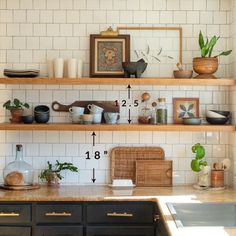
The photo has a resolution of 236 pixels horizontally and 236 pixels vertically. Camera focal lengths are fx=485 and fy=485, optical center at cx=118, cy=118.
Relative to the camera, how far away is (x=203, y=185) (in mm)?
4141

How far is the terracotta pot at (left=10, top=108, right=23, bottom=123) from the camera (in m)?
4.20

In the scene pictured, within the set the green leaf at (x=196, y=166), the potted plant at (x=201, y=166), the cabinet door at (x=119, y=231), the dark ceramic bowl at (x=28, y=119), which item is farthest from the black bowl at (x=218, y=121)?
the dark ceramic bowl at (x=28, y=119)

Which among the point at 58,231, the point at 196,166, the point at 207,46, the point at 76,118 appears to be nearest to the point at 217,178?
the point at 196,166

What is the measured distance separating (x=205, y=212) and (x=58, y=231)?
1.12 meters

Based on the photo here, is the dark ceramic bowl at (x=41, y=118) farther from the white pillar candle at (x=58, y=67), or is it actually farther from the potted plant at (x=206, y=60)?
the potted plant at (x=206, y=60)

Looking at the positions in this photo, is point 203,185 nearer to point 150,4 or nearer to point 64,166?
point 64,166

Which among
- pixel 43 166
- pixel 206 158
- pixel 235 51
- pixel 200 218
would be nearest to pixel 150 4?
pixel 235 51

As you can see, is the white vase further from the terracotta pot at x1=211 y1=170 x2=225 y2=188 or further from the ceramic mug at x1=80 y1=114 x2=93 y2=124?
the ceramic mug at x1=80 y1=114 x2=93 y2=124

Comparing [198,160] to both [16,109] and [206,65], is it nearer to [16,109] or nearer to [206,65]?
[206,65]

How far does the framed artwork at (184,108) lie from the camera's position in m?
4.34

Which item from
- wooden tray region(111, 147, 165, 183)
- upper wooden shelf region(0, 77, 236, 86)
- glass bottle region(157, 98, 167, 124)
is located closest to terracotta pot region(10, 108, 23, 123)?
upper wooden shelf region(0, 77, 236, 86)

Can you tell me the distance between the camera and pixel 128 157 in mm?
4289

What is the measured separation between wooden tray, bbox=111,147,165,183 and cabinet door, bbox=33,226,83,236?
2.35 feet

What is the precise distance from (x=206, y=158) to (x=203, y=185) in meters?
0.31
